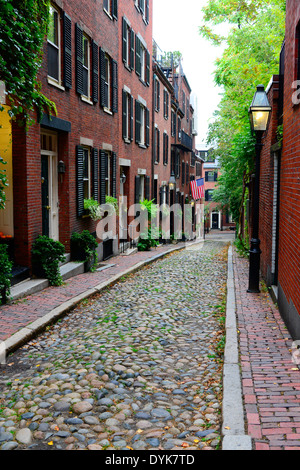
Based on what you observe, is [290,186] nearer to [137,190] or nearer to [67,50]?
[67,50]

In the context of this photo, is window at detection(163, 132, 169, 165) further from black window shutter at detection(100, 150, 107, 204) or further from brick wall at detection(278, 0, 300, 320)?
brick wall at detection(278, 0, 300, 320)

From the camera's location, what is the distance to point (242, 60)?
19141 mm

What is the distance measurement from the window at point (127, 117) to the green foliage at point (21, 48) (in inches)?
349

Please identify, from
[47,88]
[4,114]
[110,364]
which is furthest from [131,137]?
[110,364]

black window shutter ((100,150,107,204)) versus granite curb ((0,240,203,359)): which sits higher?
black window shutter ((100,150,107,204))

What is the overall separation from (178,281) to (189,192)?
31.7m

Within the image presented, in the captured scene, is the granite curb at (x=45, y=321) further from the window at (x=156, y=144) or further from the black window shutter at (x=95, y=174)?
the window at (x=156, y=144)

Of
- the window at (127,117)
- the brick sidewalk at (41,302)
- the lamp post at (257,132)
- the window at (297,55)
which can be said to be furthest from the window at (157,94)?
the window at (297,55)

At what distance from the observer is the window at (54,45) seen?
11155 mm

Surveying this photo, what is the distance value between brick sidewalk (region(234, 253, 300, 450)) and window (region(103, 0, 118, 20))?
11.5 m

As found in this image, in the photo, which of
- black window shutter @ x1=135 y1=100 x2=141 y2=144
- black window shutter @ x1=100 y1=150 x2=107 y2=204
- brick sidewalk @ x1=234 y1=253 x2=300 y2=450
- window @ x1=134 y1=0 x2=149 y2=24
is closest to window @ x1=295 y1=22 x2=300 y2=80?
brick sidewalk @ x1=234 y1=253 x2=300 y2=450

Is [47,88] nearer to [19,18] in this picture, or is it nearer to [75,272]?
[19,18]

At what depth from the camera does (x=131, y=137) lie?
780 inches

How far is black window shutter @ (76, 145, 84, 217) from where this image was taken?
1272cm
